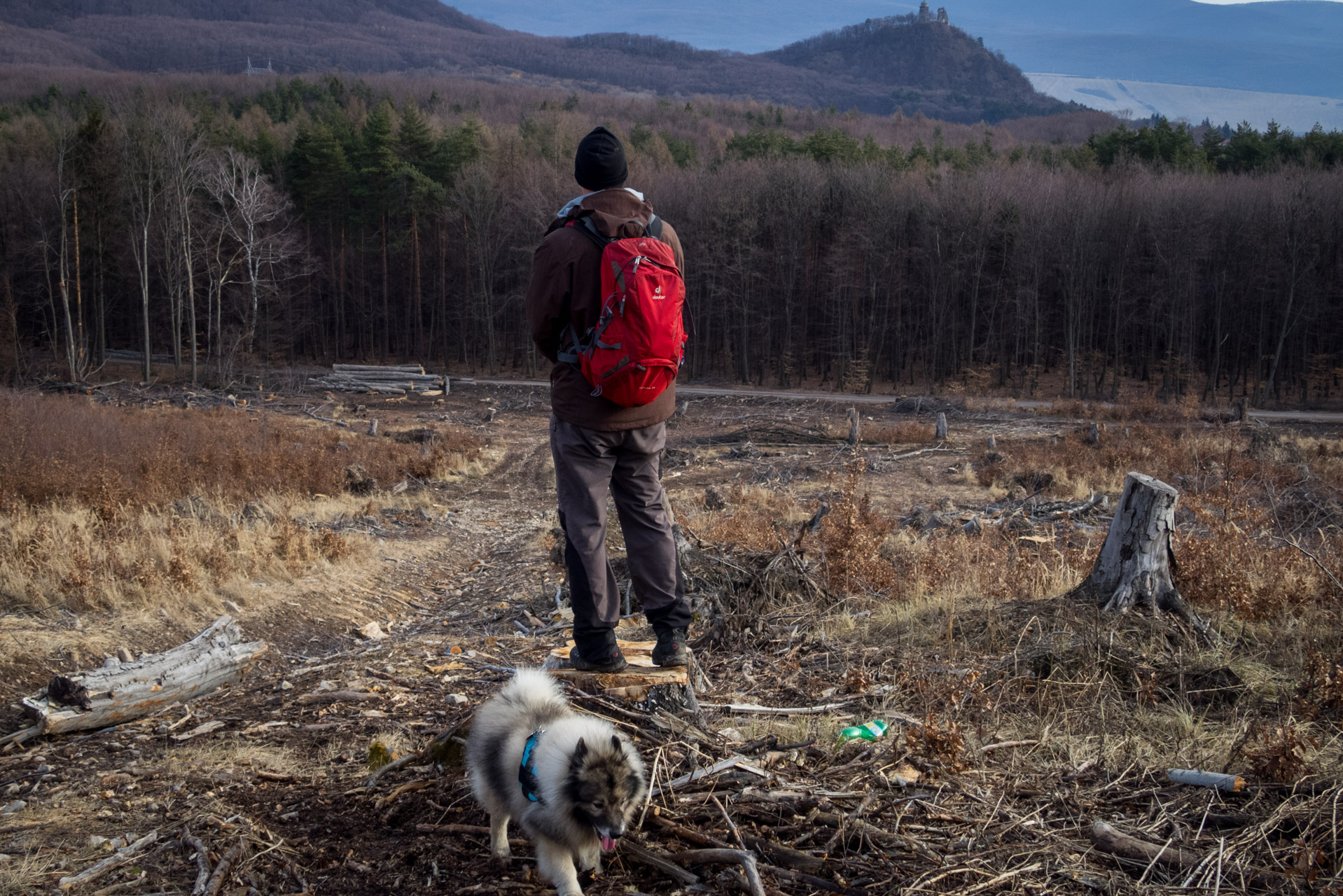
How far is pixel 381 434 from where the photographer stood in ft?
79.5

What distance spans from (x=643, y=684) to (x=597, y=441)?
110 centimetres

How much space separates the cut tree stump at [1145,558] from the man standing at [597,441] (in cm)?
298

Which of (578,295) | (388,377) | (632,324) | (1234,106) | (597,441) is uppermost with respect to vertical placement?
(1234,106)

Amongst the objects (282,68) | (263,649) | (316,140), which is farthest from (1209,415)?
(282,68)

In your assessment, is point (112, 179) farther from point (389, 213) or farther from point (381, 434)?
point (381, 434)

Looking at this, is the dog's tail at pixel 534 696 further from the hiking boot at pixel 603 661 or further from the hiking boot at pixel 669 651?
the hiking boot at pixel 669 651

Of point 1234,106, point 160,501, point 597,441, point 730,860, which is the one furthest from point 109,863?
point 1234,106

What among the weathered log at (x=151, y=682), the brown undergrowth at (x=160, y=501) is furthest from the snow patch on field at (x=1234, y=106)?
the weathered log at (x=151, y=682)

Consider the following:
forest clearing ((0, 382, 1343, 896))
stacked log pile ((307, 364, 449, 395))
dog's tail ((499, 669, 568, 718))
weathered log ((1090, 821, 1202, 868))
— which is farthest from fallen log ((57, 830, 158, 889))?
stacked log pile ((307, 364, 449, 395))

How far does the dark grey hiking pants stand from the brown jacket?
0.08m

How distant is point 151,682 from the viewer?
513cm

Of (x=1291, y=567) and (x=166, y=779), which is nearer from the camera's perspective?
(x=166, y=779)

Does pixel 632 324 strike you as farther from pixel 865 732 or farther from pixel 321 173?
pixel 321 173

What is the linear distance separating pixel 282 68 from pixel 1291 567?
16273cm
